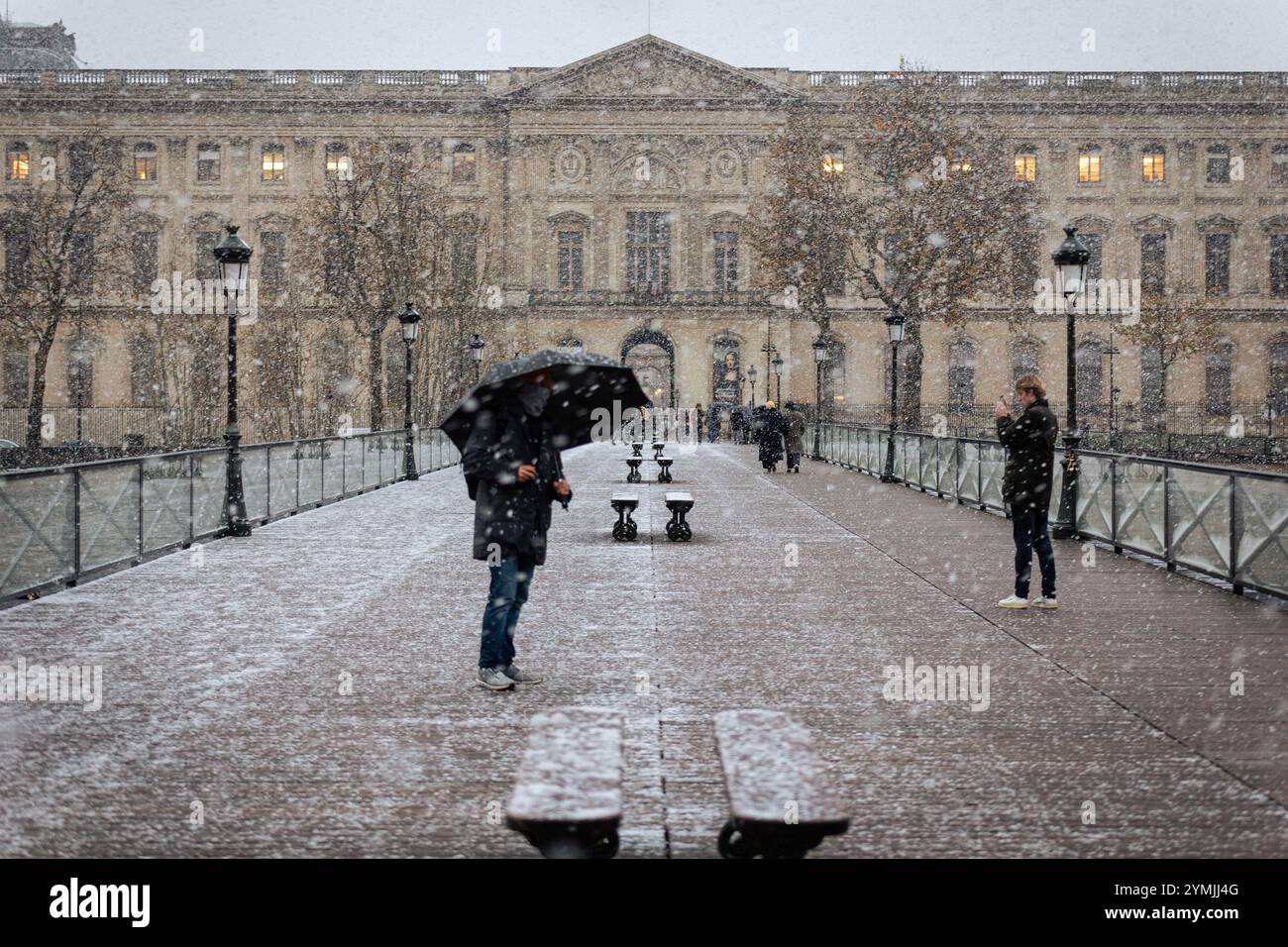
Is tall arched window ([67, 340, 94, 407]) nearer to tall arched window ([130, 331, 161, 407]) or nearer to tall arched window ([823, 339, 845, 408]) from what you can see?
tall arched window ([130, 331, 161, 407])

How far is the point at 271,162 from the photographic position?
6956cm

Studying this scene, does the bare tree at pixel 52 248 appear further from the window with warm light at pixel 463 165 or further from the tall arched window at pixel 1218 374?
the tall arched window at pixel 1218 374

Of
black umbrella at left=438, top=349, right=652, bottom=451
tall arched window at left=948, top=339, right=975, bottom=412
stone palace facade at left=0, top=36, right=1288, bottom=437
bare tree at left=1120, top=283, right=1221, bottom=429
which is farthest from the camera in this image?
tall arched window at left=948, top=339, right=975, bottom=412

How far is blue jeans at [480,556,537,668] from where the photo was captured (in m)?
8.04

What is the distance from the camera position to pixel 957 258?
4009cm

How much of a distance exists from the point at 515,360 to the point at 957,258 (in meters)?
34.6

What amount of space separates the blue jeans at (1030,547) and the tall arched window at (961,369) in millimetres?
60373

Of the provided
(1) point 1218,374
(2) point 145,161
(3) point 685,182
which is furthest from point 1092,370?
(2) point 145,161

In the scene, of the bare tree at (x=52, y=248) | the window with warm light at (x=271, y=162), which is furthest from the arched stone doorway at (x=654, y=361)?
the bare tree at (x=52, y=248)

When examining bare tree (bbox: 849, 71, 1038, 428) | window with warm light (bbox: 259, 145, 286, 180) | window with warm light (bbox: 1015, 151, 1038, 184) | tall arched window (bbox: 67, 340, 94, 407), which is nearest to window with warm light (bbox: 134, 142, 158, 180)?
window with warm light (bbox: 259, 145, 286, 180)

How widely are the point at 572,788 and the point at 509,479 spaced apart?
3.57 metres

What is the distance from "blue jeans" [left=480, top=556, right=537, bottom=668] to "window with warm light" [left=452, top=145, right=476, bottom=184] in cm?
6474

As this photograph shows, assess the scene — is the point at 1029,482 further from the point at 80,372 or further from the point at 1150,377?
the point at 80,372
